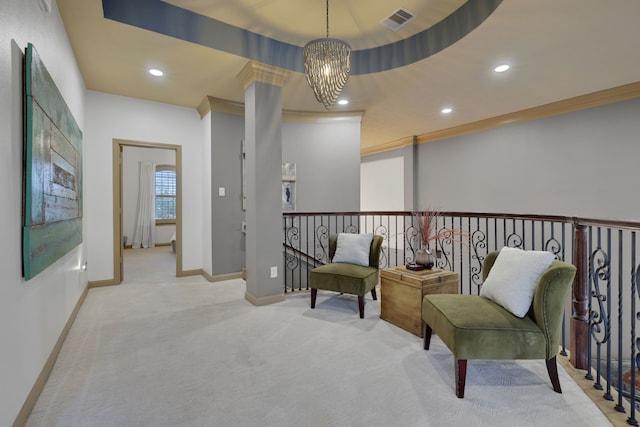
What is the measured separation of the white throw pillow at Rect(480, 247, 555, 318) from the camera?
1.93 metres

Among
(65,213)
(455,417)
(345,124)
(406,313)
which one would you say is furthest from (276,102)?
(455,417)

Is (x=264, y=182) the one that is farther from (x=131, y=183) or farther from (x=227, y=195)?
(x=131, y=183)

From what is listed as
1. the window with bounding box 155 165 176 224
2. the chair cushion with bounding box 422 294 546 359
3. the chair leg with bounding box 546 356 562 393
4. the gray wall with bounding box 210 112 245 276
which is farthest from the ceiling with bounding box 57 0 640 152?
the window with bounding box 155 165 176 224

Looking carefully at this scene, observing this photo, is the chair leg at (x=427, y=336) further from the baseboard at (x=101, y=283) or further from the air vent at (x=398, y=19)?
the baseboard at (x=101, y=283)

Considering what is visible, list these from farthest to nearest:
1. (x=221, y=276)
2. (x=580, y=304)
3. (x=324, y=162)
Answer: (x=324, y=162), (x=221, y=276), (x=580, y=304)

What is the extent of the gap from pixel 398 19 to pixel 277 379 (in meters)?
3.34

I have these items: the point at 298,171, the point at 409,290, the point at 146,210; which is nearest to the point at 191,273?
the point at 298,171

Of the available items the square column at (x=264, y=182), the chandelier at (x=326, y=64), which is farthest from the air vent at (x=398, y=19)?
the square column at (x=264, y=182)

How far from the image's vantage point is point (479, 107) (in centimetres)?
491

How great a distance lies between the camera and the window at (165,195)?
8617 mm

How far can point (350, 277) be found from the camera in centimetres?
313

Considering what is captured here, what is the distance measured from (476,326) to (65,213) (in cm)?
313

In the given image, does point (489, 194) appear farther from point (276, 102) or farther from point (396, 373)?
point (396, 373)

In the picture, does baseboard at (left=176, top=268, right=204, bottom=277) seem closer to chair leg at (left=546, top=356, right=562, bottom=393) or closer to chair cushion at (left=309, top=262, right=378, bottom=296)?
chair cushion at (left=309, top=262, right=378, bottom=296)
